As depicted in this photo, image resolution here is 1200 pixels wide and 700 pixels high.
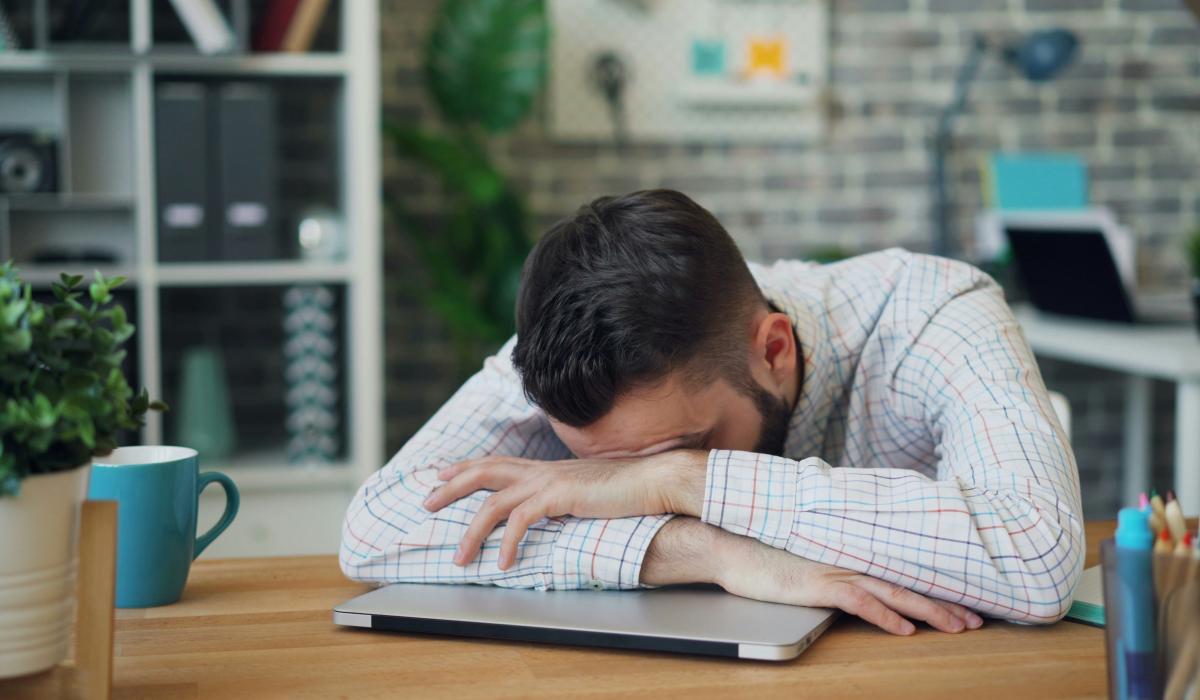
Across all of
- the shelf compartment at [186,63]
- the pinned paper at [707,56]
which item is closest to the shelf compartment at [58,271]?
the shelf compartment at [186,63]

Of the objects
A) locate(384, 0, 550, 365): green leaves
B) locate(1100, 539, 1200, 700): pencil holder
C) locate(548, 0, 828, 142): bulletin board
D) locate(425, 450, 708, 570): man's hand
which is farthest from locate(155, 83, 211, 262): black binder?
locate(1100, 539, 1200, 700): pencil holder

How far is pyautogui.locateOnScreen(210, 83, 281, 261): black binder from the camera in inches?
102

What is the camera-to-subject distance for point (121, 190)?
279 cm

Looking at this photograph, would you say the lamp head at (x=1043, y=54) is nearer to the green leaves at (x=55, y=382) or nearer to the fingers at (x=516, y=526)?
the fingers at (x=516, y=526)

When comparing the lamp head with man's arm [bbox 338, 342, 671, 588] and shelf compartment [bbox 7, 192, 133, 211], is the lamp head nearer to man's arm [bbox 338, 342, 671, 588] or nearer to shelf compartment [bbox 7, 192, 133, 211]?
shelf compartment [bbox 7, 192, 133, 211]

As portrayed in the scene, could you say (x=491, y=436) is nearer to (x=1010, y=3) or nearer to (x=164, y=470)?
(x=164, y=470)

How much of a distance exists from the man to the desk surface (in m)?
1.11

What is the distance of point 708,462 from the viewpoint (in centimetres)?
105

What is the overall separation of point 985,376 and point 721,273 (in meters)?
0.28

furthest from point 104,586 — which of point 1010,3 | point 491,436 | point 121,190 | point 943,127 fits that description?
point 1010,3

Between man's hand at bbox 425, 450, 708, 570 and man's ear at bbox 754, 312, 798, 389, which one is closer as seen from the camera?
man's hand at bbox 425, 450, 708, 570

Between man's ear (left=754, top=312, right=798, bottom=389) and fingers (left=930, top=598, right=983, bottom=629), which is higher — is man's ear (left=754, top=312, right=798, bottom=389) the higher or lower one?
the higher one

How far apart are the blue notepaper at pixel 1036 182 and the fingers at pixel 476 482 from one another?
2.65 meters

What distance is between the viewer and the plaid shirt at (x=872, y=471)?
39.4 inches
